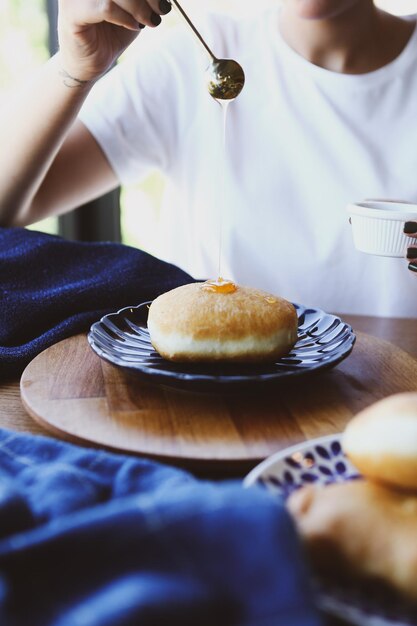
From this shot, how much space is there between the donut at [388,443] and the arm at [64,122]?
0.76 m

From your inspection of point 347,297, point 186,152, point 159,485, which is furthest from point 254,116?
point 159,485

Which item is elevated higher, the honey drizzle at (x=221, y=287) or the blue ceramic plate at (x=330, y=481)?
the honey drizzle at (x=221, y=287)

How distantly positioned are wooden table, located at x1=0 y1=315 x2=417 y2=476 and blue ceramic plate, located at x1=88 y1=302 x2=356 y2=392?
3.9 inches

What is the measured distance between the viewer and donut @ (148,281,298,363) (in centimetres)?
74

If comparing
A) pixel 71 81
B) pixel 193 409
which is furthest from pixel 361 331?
pixel 71 81

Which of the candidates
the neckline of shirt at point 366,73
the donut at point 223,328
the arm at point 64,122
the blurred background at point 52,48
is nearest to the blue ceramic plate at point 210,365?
the donut at point 223,328

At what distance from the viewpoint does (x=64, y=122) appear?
4.06ft

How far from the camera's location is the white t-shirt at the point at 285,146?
1.44 m

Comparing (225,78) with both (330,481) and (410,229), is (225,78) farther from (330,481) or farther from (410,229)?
(330,481)

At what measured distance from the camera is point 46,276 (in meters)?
1.03

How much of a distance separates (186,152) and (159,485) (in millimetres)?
1169

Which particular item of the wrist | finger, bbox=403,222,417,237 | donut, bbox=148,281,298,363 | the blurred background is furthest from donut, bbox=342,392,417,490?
the blurred background

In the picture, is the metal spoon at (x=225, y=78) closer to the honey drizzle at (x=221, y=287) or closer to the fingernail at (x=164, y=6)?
the fingernail at (x=164, y=6)

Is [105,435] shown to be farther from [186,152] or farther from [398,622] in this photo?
[186,152]
